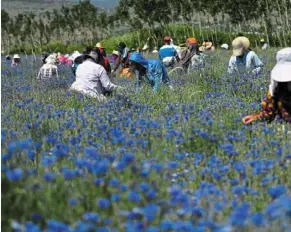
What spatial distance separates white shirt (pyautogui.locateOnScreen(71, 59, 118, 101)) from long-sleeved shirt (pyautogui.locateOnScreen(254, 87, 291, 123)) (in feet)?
9.23

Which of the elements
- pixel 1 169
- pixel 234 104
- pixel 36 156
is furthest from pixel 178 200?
pixel 234 104

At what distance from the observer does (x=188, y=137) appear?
4.08m

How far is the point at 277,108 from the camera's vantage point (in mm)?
4875

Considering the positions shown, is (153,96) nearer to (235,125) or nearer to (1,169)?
(235,125)

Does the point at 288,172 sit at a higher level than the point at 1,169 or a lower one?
lower

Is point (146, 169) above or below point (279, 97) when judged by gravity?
above

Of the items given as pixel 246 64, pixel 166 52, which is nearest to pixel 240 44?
pixel 246 64

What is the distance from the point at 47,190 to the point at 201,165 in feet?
4.38

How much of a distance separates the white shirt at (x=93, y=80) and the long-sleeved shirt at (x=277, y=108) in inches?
111

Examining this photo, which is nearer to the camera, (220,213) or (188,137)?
(220,213)

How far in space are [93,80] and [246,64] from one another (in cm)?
236

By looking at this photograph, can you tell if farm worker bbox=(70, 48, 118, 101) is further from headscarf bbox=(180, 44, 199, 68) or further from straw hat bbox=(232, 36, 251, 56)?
headscarf bbox=(180, 44, 199, 68)

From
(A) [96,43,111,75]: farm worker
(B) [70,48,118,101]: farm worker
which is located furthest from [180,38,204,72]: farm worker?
(B) [70,48,118,101]: farm worker

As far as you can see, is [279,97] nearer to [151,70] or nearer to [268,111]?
[268,111]
